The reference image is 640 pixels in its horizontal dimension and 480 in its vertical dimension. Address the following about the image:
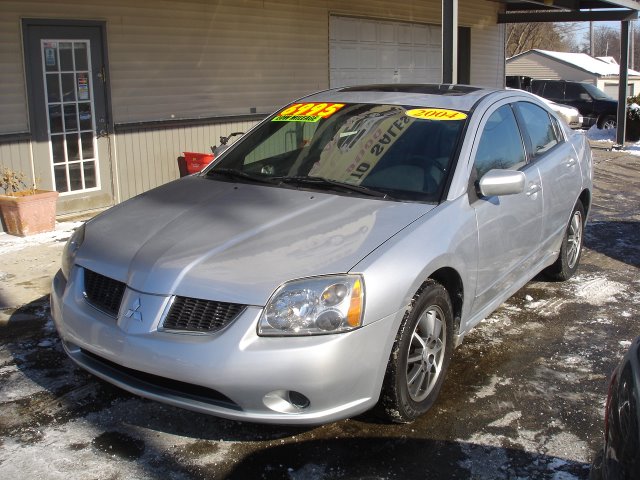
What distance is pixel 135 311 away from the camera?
11.3 feet

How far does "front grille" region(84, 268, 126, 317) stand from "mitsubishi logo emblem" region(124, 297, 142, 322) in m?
0.13

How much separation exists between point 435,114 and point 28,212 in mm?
4789

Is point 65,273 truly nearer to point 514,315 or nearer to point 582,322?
point 514,315

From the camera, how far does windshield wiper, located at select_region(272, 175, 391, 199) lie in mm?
4238

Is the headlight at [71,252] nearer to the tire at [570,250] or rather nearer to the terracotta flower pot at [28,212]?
the tire at [570,250]

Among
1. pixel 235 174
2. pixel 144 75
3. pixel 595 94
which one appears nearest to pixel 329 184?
pixel 235 174

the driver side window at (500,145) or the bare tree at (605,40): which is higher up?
the bare tree at (605,40)

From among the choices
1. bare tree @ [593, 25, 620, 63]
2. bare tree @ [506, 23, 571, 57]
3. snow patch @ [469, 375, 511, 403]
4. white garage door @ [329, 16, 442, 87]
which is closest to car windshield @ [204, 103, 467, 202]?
snow patch @ [469, 375, 511, 403]

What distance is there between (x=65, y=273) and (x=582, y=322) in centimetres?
350

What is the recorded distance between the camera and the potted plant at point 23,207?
7699 millimetres

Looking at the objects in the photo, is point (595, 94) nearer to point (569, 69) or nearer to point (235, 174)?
point (569, 69)

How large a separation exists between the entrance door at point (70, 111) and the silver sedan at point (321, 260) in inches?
163

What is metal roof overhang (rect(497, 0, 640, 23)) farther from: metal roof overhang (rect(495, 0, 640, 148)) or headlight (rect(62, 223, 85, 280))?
headlight (rect(62, 223, 85, 280))

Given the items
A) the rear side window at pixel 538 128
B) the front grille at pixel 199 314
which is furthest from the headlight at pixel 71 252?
the rear side window at pixel 538 128
